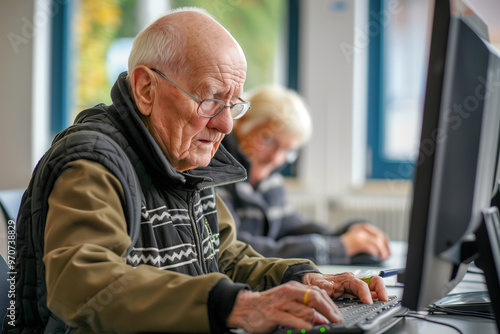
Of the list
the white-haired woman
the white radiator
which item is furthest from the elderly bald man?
the white radiator

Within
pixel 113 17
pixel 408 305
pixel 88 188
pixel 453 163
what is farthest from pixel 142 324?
pixel 113 17

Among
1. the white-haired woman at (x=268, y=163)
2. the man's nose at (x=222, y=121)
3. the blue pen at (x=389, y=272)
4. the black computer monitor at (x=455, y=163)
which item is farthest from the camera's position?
the white-haired woman at (x=268, y=163)

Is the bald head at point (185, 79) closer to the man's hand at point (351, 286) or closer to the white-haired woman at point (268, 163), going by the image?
the man's hand at point (351, 286)

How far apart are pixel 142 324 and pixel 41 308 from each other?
0.81ft

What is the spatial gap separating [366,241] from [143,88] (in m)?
1.13

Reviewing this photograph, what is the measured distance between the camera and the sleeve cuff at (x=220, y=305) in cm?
71

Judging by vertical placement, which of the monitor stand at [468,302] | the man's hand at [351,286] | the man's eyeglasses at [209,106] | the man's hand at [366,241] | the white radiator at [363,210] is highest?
the man's eyeglasses at [209,106]

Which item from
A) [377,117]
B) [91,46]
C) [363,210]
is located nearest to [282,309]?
[363,210]

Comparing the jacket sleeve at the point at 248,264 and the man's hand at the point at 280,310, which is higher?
the man's hand at the point at 280,310

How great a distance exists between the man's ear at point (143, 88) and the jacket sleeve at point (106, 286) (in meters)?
0.32

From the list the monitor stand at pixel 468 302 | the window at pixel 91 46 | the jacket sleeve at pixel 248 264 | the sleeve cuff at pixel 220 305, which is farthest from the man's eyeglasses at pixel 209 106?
the window at pixel 91 46

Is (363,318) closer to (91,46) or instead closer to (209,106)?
(209,106)

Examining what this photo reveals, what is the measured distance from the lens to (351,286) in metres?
0.98

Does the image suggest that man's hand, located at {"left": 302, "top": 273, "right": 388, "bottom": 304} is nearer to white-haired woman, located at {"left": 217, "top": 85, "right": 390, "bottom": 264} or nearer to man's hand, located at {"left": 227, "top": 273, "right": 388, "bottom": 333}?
man's hand, located at {"left": 227, "top": 273, "right": 388, "bottom": 333}
